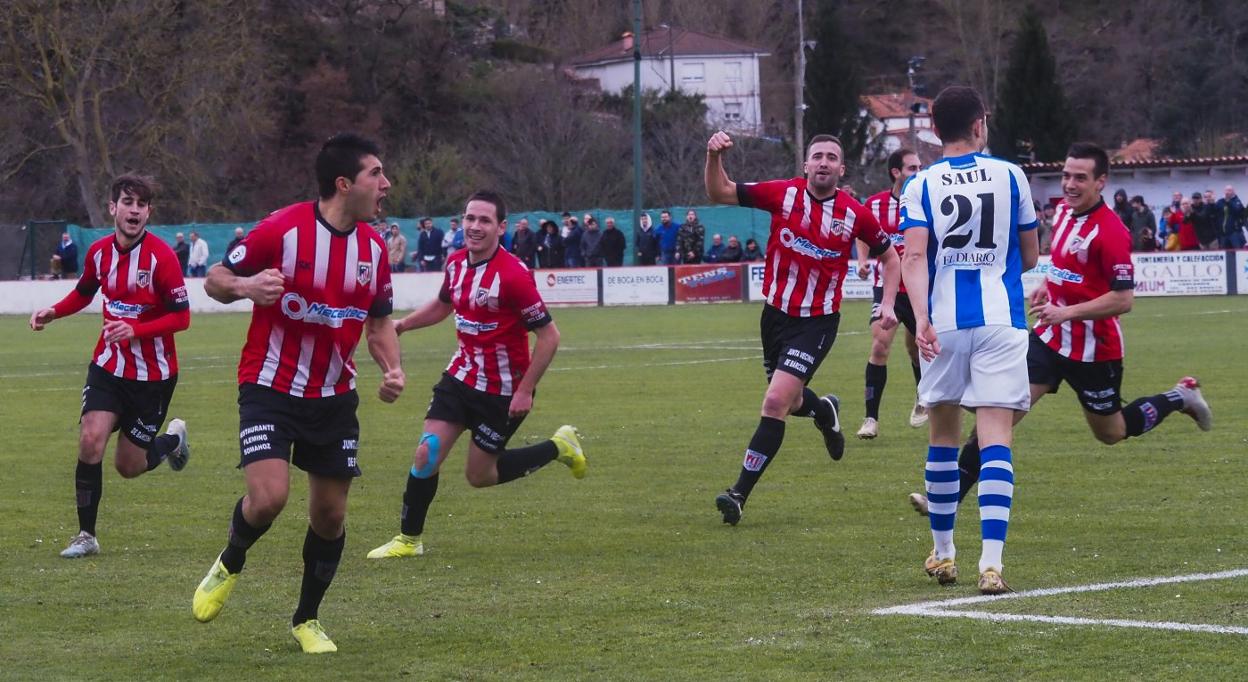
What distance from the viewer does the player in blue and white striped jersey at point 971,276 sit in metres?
7.20

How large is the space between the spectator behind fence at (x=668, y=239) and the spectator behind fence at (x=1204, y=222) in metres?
11.1

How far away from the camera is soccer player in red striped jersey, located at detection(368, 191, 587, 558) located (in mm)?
8719

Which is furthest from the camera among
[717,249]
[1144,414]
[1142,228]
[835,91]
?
[835,91]

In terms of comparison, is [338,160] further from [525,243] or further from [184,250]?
[184,250]

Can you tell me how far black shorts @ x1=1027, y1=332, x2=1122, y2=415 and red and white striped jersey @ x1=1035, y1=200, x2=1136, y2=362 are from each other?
38 millimetres

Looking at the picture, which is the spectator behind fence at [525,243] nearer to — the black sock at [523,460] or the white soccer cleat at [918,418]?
the white soccer cleat at [918,418]

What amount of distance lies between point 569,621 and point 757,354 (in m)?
16.1

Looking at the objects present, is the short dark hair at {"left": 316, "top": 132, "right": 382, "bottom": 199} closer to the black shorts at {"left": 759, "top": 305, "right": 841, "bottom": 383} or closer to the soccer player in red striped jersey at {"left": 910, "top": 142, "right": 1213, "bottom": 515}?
the soccer player in red striped jersey at {"left": 910, "top": 142, "right": 1213, "bottom": 515}

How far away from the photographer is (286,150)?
64.1 meters

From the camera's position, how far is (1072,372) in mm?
9281

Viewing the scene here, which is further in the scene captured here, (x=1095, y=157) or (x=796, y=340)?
(x=796, y=340)

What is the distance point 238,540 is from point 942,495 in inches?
118

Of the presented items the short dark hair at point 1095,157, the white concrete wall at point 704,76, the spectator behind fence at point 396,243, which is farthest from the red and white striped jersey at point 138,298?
the white concrete wall at point 704,76

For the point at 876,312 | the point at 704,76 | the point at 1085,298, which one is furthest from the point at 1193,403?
the point at 704,76
